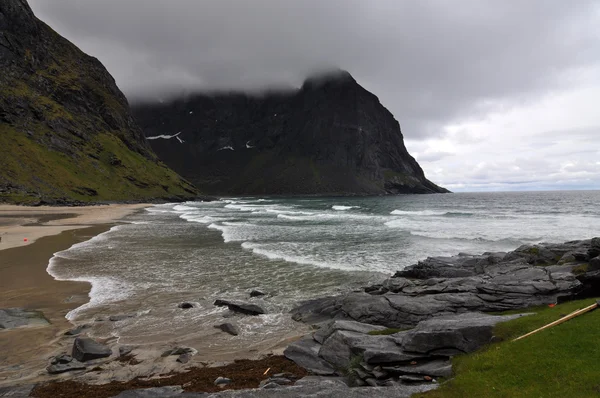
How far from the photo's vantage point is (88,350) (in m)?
12.0

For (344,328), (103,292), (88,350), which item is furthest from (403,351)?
(103,292)

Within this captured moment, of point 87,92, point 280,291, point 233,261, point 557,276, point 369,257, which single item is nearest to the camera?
point 557,276

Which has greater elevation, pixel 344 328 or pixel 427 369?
pixel 427 369

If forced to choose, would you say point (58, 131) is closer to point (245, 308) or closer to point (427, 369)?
point (245, 308)

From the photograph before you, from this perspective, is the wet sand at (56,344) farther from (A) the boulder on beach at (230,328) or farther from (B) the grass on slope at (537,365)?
(B) the grass on slope at (537,365)

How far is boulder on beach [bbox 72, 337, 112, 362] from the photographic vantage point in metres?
11.8

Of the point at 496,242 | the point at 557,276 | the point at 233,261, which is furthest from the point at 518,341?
the point at 496,242

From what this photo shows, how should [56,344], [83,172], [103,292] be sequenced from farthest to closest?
1. [83,172]
2. [103,292]
3. [56,344]

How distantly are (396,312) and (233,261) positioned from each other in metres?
18.3

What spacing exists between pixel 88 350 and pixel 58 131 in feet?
556

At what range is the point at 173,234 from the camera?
47.3m

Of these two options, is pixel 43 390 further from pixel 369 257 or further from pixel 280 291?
pixel 369 257

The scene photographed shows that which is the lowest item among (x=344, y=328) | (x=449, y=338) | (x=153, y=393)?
(x=153, y=393)

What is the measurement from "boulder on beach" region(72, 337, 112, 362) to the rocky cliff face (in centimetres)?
10459
